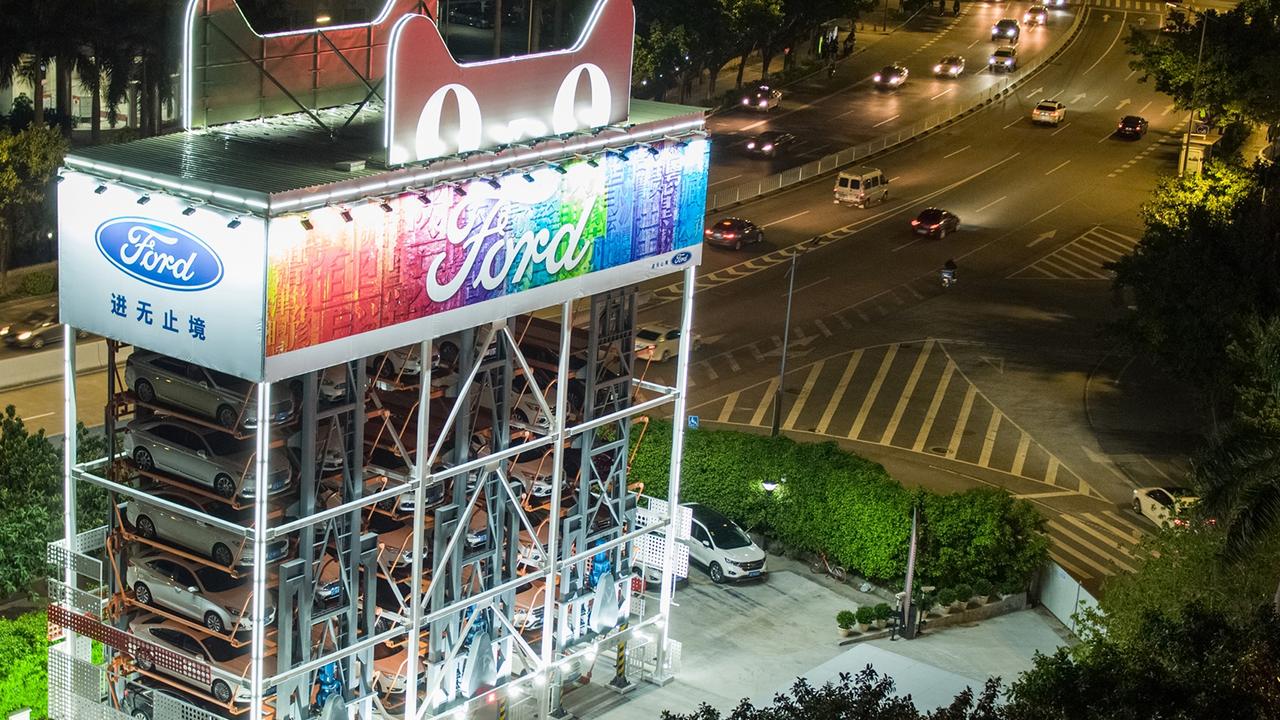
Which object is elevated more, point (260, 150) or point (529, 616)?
point (260, 150)

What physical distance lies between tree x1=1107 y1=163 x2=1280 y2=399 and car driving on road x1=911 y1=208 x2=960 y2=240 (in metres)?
23.8

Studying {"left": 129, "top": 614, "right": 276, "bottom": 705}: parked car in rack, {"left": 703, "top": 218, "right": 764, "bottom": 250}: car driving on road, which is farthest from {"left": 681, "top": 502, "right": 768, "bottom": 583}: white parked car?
{"left": 703, "top": 218, "right": 764, "bottom": 250}: car driving on road

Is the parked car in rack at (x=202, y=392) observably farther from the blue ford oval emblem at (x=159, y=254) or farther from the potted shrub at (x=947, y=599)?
the potted shrub at (x=947, y=599)

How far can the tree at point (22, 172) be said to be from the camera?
71188mm

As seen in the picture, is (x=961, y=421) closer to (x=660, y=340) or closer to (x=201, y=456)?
(x=660, y=340)

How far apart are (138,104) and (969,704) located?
7529cm

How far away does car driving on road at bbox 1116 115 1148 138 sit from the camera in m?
112

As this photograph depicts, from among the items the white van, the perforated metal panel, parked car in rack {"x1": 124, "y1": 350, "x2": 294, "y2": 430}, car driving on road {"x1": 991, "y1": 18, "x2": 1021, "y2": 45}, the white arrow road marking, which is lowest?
the white arrow road marking

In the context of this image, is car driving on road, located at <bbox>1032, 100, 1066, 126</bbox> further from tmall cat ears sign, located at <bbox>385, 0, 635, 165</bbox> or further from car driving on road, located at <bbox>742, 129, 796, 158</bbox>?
tmall cat ears sign, located at <bbox>385, 0, 635, 165</bbox>

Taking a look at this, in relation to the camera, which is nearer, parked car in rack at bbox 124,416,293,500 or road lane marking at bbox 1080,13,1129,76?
parked car in rack at bbox 124,416,293,500

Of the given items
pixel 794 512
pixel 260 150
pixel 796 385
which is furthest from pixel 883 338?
pixel 260 150

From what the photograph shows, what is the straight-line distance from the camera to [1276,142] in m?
103

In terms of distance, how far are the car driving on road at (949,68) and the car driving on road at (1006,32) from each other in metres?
12.0

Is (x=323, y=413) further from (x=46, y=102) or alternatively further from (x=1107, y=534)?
(x=46, y=102)
